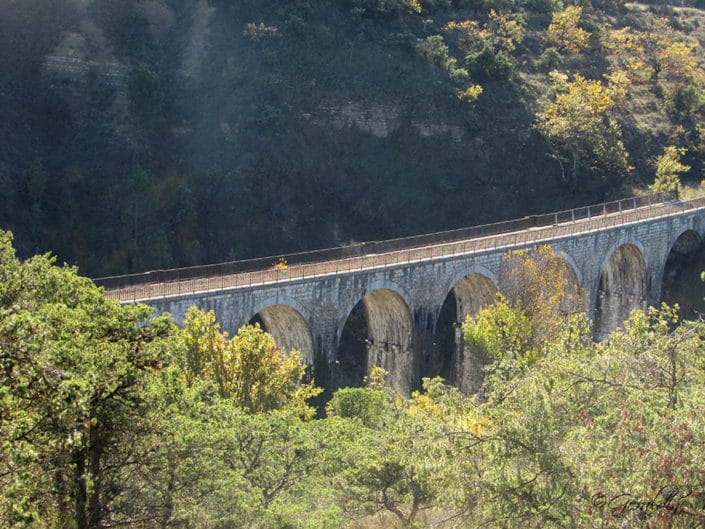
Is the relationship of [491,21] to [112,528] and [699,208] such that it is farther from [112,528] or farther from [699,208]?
[112,528]

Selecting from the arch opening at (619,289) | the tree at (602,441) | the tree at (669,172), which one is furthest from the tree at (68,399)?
the tree at (669,172)

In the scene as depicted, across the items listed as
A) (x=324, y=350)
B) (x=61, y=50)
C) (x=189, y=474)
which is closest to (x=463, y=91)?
(x=61, y=50)

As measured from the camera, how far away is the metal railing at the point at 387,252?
3591 centimetres

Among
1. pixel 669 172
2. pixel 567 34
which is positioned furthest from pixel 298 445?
pixel 567 34

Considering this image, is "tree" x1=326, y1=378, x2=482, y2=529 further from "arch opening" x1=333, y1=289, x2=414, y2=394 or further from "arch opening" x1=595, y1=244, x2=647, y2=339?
"arch opening" x1=595, y1=244, x2=647, y2=339

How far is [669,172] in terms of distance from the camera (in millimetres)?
65062

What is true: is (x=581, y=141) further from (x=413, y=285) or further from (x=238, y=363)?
(x=238, y=363)

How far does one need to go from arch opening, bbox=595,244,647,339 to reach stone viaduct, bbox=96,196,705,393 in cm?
6

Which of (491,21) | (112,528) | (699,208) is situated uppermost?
(491,21)

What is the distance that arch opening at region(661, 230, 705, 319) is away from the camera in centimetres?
5822

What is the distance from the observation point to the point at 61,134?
55.8 m

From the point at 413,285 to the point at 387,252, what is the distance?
9.55ft

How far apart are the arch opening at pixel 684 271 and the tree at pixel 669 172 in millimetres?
4843

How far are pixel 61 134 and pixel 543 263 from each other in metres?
30.5
